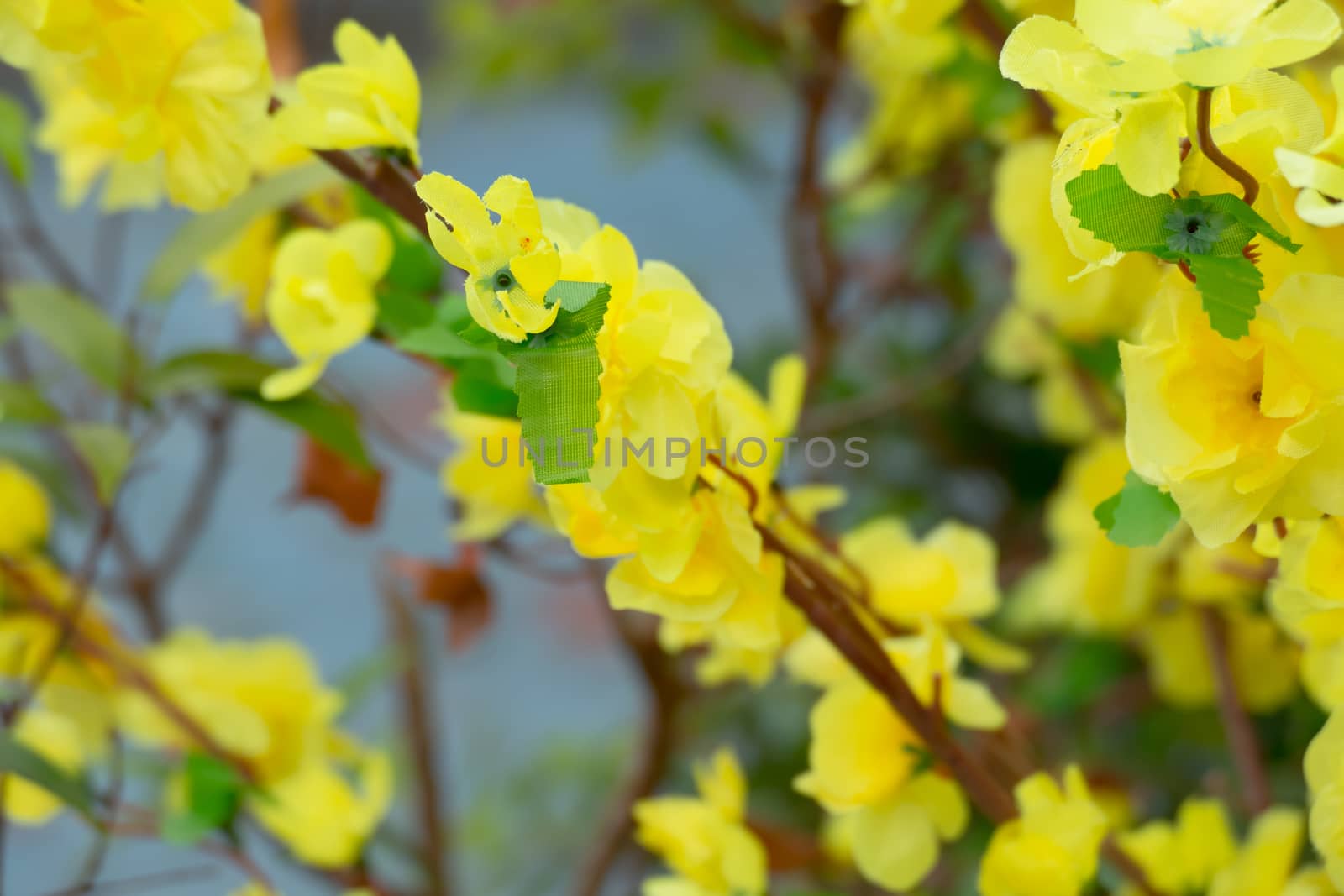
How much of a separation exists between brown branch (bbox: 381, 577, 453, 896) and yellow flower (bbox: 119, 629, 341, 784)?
0.30ft

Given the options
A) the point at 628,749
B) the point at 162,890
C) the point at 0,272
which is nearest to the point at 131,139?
the point at 0,272

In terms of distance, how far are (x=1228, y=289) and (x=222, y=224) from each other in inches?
11.1

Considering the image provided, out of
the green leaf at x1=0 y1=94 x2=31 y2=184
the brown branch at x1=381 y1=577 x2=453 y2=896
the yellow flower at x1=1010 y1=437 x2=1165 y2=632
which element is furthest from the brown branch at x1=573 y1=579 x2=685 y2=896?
the green leaf at x1=0 y1=94 x2=31 y2=184

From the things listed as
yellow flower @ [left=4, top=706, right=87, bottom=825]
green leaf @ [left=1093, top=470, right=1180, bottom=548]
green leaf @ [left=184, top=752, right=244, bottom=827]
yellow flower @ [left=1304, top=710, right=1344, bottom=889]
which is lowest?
yellow flower @ [left=4, top=706, right=87, bottom=825]

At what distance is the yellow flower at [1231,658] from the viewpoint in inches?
18.2

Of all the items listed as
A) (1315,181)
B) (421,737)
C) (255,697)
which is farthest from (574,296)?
(421,737)

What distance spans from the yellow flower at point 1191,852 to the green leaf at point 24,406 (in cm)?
36

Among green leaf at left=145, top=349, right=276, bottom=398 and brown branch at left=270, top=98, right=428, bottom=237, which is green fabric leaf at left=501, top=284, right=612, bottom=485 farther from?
green leaf at left=145, top=349, right=276, bottom=398

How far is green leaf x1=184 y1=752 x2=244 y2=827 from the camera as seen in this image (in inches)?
15.7

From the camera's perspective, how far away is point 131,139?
10.7 inches

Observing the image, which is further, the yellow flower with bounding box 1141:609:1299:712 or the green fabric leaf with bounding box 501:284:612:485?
the yellow flower with bounding box 1141:609:1299:712

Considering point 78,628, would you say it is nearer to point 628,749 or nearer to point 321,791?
point 321,791

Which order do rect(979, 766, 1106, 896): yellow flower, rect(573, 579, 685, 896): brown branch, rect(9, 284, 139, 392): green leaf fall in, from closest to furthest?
rect(979, 766, 1106, 896): yellow flower → rect(9, 284, 139, 392): green leaf → rect(573, 579, 685, 896): brown branch

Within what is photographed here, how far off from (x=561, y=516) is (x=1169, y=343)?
124 millimetres
